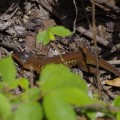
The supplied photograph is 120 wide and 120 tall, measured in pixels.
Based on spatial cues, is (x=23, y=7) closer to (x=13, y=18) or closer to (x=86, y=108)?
(x=13, y=18)

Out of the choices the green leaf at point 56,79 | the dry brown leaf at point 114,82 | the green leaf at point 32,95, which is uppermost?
the green leaf at point 56,79

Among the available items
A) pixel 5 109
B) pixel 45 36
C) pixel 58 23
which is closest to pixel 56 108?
pixel 5 109

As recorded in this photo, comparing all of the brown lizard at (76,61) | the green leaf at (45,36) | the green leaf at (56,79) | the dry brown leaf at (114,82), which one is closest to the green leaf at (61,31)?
the green leaf at (45,36)

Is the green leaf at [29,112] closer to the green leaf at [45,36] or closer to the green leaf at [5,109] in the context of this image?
the green leaf at [5,109]

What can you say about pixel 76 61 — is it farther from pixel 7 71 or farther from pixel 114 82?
pixel 7 71

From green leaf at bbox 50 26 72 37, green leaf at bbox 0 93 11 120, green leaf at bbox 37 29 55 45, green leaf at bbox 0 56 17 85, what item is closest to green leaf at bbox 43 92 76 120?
green leaf at bbox 0 93 11 120

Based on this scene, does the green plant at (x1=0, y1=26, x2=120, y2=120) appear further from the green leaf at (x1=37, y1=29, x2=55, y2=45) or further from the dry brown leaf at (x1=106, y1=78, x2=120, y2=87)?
the dry brown leaf at (x1=106, y1=78, x2=120, y2=87)
